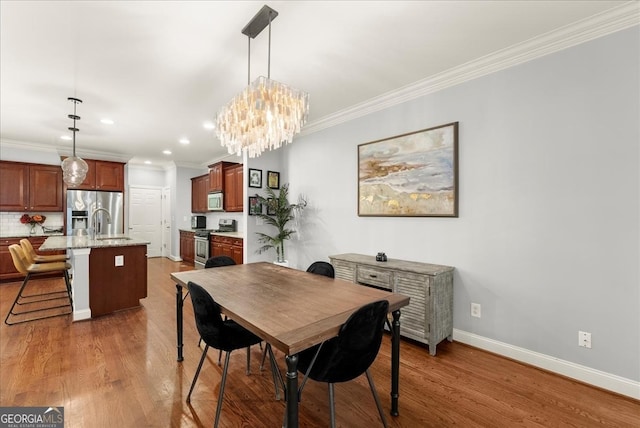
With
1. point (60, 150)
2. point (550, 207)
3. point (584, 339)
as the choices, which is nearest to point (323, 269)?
point (550, 207)

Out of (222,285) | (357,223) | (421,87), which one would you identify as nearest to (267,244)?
(357,223)

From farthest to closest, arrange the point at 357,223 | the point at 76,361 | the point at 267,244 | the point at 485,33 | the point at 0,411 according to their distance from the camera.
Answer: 1. the point at 267,244
2. the point at 357,223
3. the point at 76,361
4. the point at 485,33
5. the point at 0,411

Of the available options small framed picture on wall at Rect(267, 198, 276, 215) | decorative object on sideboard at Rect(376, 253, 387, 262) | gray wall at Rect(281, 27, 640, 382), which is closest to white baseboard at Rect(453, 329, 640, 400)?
gray wall at Rect(281, 27, 640, 382)

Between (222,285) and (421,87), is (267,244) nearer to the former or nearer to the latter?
(222,285)

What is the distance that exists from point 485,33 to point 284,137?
1.80 meters

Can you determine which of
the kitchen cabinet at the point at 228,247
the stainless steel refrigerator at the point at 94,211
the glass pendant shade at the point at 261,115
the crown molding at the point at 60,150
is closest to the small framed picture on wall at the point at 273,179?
the kitchen cabinet at the point at 228,247

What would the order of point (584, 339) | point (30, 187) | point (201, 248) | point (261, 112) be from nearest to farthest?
1. point (261, 112)
2. point (584, 339)
3. point (30, 187)
4. point (201, 248)

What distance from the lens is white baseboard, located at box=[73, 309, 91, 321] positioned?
3.34 m

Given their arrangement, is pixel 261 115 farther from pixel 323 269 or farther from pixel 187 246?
pixel 187 246

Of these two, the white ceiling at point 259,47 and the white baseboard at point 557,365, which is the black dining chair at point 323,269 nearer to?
the white baseboard at point 557,365

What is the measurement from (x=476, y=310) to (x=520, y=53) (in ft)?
7.68

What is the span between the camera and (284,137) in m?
2.29

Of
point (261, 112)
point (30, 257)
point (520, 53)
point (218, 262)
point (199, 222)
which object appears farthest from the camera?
point (199, 222)

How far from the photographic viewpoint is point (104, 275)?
3.56 meters
